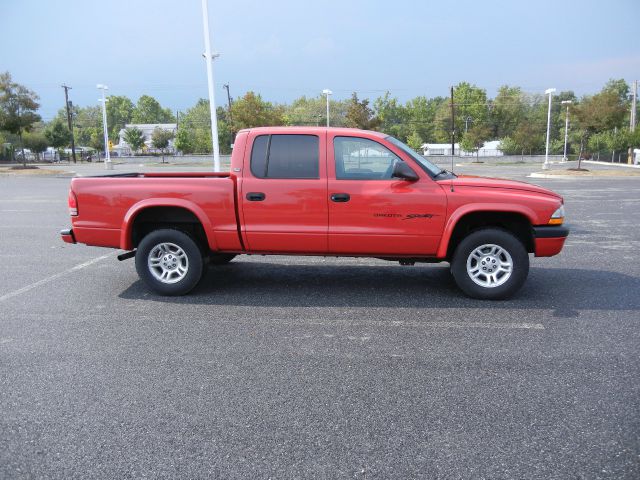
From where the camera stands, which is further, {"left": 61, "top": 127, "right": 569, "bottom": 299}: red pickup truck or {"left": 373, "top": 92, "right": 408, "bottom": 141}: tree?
{"left": 373, "top": 92, "right": 408, "bottom": 141}: tree

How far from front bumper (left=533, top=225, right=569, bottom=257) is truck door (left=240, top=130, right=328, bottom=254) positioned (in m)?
2.34

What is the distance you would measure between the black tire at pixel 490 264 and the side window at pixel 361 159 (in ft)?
4.02

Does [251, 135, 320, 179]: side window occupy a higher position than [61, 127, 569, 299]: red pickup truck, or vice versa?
[251, 135, 320, 179]: side window

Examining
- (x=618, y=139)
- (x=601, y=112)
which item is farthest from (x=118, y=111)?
(x=601, y=112)

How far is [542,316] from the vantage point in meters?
5.38

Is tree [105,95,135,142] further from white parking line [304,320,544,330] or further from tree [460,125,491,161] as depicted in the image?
white parking line [304,320,544,330]

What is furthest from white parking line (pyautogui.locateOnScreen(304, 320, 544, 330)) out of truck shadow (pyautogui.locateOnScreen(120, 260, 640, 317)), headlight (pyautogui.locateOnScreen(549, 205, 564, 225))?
headlight (pyautogui.locateOnScreen(549, 205, 564, 225))

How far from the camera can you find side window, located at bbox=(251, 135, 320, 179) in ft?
19.6

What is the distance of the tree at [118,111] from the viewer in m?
134

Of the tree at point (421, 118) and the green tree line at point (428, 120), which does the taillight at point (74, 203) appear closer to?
the green tree line at point (428, 120)

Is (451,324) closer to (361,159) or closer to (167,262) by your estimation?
(361,159)

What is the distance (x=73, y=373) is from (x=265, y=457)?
197 centimetres

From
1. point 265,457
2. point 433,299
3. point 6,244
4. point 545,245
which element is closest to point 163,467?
point 265,457

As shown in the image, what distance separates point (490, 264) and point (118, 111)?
147 metres
